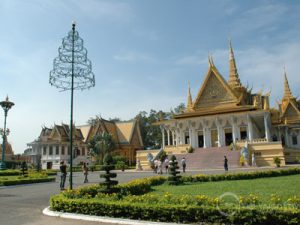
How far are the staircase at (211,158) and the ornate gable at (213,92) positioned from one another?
8.59 meters

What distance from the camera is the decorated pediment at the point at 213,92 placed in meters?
43.4

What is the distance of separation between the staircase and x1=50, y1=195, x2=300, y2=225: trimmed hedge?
82.0ft

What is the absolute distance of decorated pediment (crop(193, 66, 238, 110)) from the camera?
4341 cm

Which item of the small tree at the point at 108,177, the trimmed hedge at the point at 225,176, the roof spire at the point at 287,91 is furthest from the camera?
the roof spire at the point at 287,91

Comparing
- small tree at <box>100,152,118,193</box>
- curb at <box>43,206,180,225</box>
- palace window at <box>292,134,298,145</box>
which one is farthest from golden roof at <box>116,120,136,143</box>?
curb at <box>43,206,180,225</box>

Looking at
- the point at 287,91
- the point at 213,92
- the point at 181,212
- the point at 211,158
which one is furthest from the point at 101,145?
the point at 181,212

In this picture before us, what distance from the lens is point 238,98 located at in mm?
42656

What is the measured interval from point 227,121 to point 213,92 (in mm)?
5123

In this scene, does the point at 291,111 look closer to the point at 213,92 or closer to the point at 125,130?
the point at 213,92

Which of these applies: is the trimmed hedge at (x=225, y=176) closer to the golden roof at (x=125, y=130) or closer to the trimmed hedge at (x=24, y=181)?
the trimmed hedge at (x=24, y=181)

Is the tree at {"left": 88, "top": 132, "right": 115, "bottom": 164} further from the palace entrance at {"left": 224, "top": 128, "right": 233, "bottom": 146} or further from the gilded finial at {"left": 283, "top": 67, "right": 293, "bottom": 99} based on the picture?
the gilded finial at {"left": 283, "top": 67, "right": 293, "bottom": 99}

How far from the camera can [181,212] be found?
25.7 ft

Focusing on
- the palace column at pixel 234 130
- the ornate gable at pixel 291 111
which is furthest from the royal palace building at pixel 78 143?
the ornate gable at pixel 291 111

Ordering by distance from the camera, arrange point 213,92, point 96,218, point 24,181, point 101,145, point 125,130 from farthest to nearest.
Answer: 1. point 125,130
2. point 101,145
3. point 213,92
4. point 24,181
5. point 96,218
